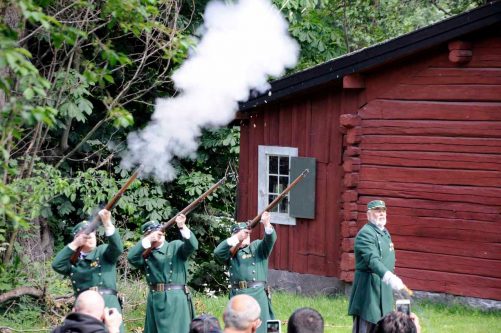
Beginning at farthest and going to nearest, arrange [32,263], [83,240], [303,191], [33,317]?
[303,191] < [32,263] < [33,317] < [83,240]

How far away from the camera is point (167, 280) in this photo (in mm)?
11203

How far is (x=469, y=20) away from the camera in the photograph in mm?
14266

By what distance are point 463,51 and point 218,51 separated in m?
4.41

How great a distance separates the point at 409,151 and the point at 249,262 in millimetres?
4651

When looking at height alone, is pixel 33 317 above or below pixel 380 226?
below

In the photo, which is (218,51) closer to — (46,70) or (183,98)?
(183,98)

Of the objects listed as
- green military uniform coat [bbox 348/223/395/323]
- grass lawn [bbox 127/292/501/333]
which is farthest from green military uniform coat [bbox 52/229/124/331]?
grass lawn [bbox 127/292/501/333]

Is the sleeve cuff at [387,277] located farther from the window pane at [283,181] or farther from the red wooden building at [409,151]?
the window pane at [283,181]

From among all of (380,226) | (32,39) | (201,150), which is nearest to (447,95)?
(380,226)

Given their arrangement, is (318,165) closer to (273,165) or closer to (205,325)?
(273,165)

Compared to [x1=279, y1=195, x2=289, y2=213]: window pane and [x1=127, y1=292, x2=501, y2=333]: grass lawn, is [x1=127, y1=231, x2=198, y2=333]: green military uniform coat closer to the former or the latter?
[x1=127, y1=292, x2=501, y2=333]: grass lawn

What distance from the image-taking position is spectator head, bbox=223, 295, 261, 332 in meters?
6.35

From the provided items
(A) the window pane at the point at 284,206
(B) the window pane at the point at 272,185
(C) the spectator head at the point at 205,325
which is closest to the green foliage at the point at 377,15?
(B) the window pane at the point at 272,185

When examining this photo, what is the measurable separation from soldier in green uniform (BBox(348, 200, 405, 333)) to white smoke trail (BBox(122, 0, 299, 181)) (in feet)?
→ 19.5
